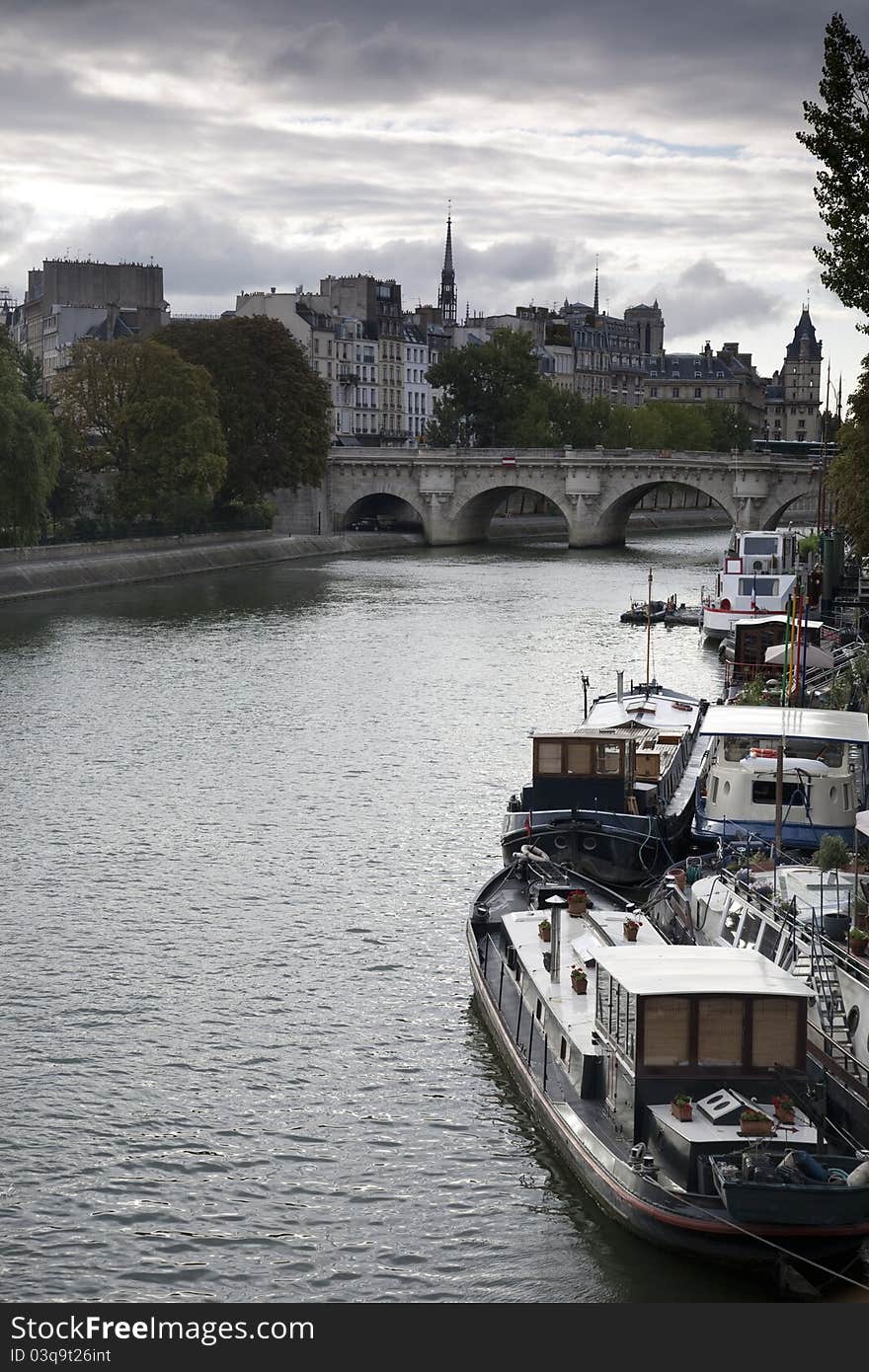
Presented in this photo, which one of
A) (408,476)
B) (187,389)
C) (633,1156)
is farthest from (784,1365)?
(408,476)

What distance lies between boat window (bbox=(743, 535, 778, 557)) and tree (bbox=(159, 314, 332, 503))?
117ft

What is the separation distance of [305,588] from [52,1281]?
224 feet

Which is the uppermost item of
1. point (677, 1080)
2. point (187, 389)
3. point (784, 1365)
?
point (187, 389)

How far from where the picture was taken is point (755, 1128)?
18.2m

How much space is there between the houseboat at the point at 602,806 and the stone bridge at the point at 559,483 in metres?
74.3

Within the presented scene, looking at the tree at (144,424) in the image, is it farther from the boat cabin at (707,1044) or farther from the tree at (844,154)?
the boat cabin at (707,1044)

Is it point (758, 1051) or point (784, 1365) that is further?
point (758, 1051)

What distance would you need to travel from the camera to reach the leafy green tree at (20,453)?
7112cm

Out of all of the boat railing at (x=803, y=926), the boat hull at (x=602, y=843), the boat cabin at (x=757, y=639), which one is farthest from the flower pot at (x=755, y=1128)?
the boat cabin at (x=757, y=639)

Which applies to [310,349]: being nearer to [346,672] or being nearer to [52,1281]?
[346,672]

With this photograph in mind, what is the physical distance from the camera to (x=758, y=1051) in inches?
748

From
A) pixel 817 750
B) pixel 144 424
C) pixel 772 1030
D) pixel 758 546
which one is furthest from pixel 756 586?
pixel 772 1030

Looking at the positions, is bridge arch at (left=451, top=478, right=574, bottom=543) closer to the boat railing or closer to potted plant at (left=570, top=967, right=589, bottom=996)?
the boat railing

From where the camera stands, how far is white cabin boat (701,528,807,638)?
6825 centimetres
